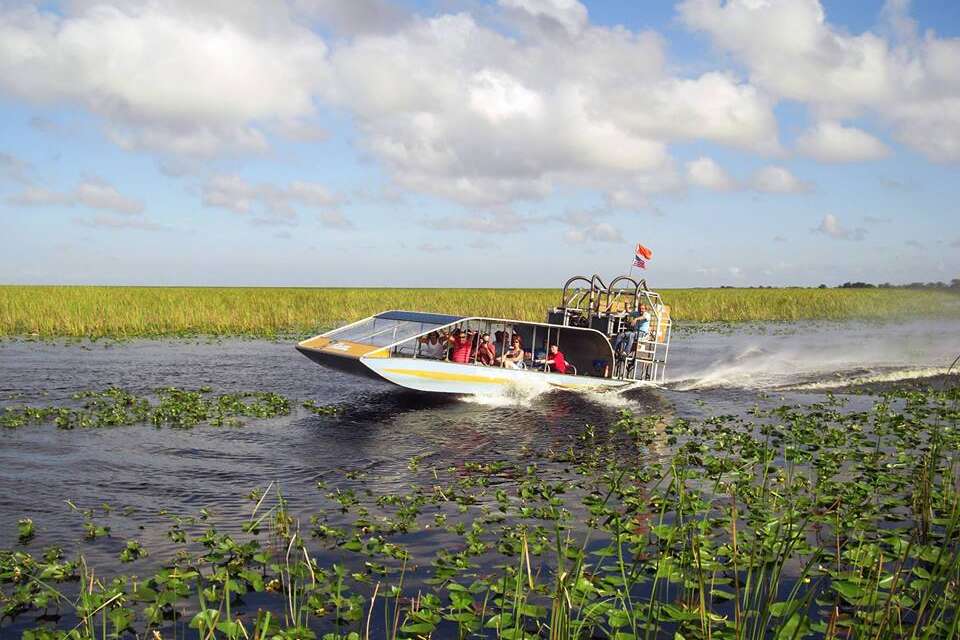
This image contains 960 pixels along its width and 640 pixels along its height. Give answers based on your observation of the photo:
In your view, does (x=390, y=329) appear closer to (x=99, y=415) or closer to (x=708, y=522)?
(x=99, y=415)

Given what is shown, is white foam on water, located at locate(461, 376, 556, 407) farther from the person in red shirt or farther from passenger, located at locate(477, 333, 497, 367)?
passenger, located at locate(477, 333, 497, 367)

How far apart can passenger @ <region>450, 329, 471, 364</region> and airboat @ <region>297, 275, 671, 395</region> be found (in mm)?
114

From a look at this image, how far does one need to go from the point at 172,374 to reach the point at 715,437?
15.0 metres

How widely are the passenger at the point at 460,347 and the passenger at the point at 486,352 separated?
0.36 meters

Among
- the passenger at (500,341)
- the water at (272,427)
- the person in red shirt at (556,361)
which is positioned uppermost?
the passenger at (500,341)

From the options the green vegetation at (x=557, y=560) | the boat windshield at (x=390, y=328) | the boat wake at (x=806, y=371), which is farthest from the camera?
the boat wake at (x=806, y=371)

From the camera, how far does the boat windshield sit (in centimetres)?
1738

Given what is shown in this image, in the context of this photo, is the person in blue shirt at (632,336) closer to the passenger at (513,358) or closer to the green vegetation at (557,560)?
the passenger at (513,358)

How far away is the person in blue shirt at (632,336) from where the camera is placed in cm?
2034

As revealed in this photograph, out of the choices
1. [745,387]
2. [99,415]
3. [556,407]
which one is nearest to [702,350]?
[745,387]

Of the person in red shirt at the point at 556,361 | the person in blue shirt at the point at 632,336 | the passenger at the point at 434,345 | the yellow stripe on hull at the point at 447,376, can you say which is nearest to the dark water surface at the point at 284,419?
the yellow stripe on hull at the point at 447,376

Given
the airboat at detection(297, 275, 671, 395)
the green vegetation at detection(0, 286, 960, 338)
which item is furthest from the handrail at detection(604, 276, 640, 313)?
the green vegetation at detection(0, 286, 960, 338)

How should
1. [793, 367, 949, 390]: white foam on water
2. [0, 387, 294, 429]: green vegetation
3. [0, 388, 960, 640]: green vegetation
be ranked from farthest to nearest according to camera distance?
[793, 367, 949, 390]: white foam on water
[0, 387, 294, 429]: green vegetation
[0, 388, 960, 640]: green vegetation

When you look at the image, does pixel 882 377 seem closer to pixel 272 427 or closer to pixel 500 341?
pixel 500 341
